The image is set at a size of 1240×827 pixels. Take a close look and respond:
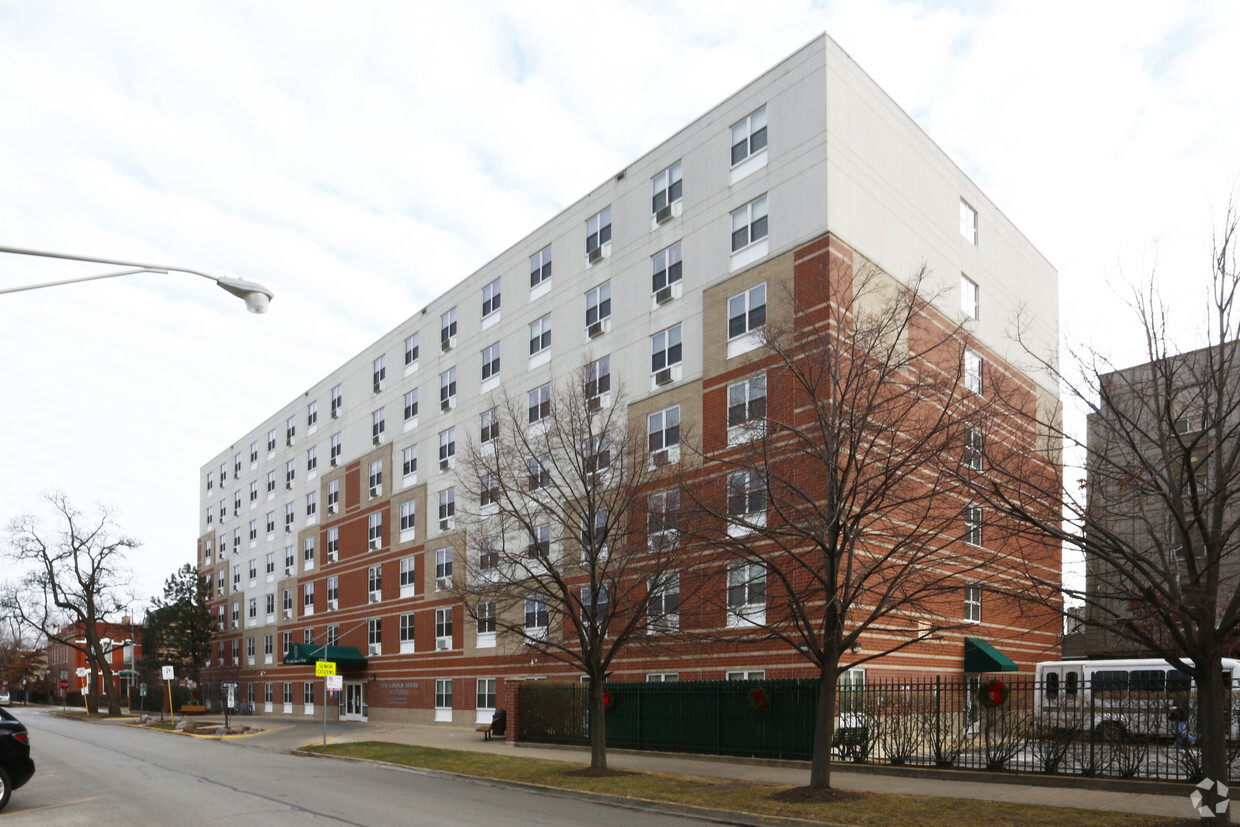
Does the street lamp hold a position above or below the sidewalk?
above

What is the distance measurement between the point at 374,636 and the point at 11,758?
126 feet

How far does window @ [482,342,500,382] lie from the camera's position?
45.8 m

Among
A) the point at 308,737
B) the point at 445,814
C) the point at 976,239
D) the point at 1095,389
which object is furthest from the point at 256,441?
the point at 1095,389

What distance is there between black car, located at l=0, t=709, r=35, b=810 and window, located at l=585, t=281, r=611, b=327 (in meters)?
25.1

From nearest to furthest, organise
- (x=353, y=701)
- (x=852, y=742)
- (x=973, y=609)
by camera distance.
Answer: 1. (x=852, y=742)
2. (x=973, y=609)
3. (x=353, y=701)

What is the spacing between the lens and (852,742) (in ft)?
77.2

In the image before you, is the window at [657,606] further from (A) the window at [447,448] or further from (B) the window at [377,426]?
(B) the window at [377,426]

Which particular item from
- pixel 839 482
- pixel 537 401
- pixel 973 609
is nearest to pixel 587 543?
pixel 839 482

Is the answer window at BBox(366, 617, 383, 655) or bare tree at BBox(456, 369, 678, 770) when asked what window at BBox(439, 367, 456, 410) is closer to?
window at BBox(366, 617, 383, 655)

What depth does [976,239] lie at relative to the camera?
125 feet

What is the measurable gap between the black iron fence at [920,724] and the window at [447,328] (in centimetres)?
2211

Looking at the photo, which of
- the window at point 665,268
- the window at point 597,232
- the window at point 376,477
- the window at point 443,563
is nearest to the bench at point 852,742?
the window at point 665,268

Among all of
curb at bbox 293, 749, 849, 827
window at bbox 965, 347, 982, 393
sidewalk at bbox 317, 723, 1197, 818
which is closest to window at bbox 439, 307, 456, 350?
sidewalk at bbox 317, 723, 1197, 818

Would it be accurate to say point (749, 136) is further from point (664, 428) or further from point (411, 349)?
point (411, 349)
